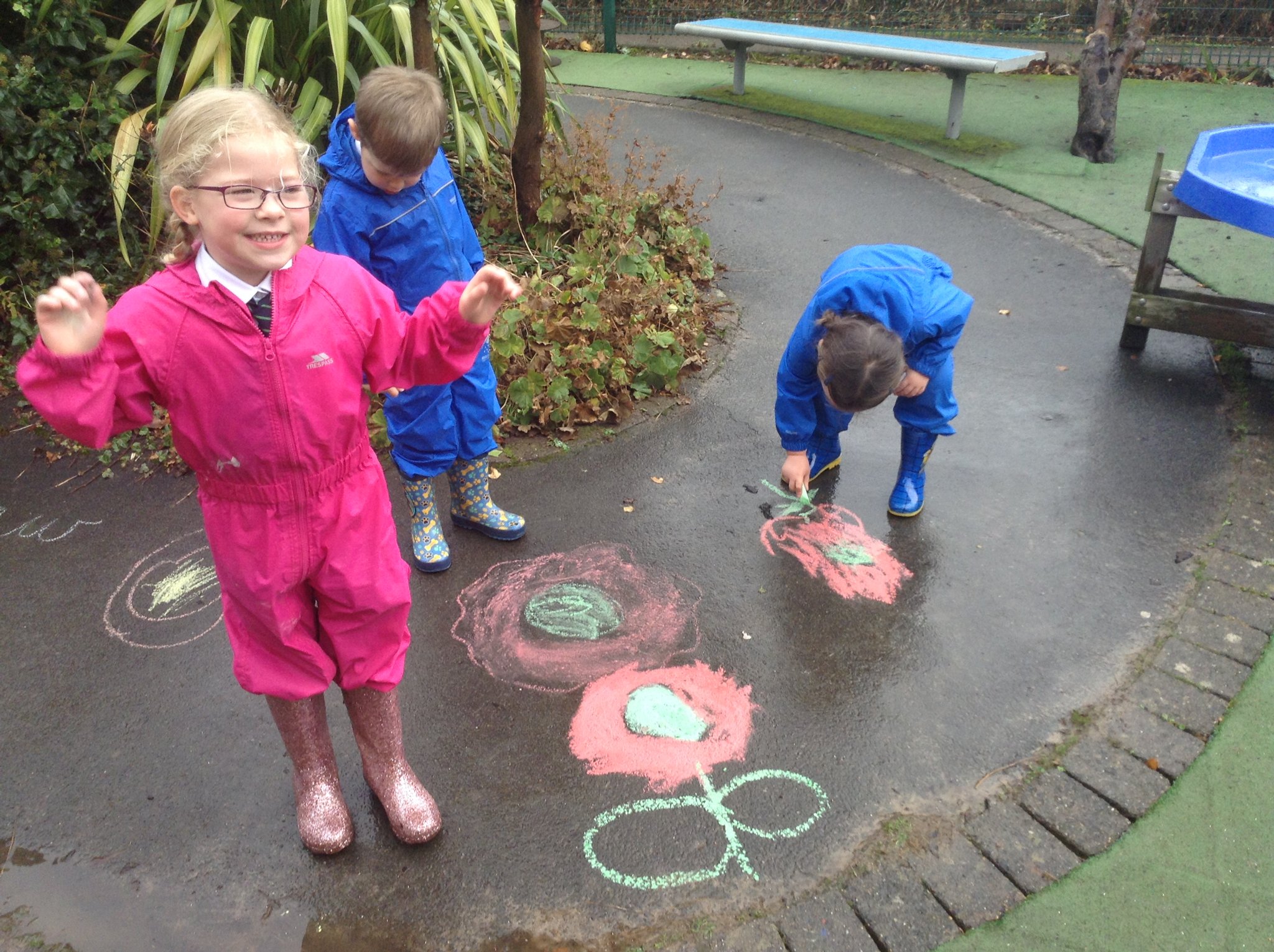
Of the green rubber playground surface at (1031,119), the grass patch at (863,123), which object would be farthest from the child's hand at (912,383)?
the grass patch at (863,123)

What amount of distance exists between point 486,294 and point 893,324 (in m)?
1.62

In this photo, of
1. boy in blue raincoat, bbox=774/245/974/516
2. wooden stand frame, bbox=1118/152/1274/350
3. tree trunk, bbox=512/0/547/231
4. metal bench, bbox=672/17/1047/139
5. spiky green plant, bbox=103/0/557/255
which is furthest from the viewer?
metal bench, bbox=672/17/1047/139

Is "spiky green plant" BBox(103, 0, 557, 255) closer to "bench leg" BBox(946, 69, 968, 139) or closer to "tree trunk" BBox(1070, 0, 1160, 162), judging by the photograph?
"bench leg" BBox(946, 69, 968, 139)

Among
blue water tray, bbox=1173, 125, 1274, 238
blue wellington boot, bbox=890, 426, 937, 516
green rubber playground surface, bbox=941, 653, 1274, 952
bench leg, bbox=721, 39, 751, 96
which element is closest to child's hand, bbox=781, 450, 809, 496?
blue wellington boot, bbox=890, 426, 937, 516

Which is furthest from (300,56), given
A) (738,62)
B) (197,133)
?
(738,62)

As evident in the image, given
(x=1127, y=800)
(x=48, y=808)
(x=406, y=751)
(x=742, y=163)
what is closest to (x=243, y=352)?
(x=406, y=751)

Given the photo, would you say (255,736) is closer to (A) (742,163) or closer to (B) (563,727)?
(B) (563,727)

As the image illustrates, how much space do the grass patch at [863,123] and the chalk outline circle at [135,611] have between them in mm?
6311

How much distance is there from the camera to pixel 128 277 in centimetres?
478

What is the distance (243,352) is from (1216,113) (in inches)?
340

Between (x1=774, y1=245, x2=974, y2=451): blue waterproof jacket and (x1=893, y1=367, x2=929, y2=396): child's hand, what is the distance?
1.2 inches

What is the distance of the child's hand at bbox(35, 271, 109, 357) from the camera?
148 cm

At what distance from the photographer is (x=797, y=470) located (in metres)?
3.39

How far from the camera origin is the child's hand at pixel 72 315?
1476mm
